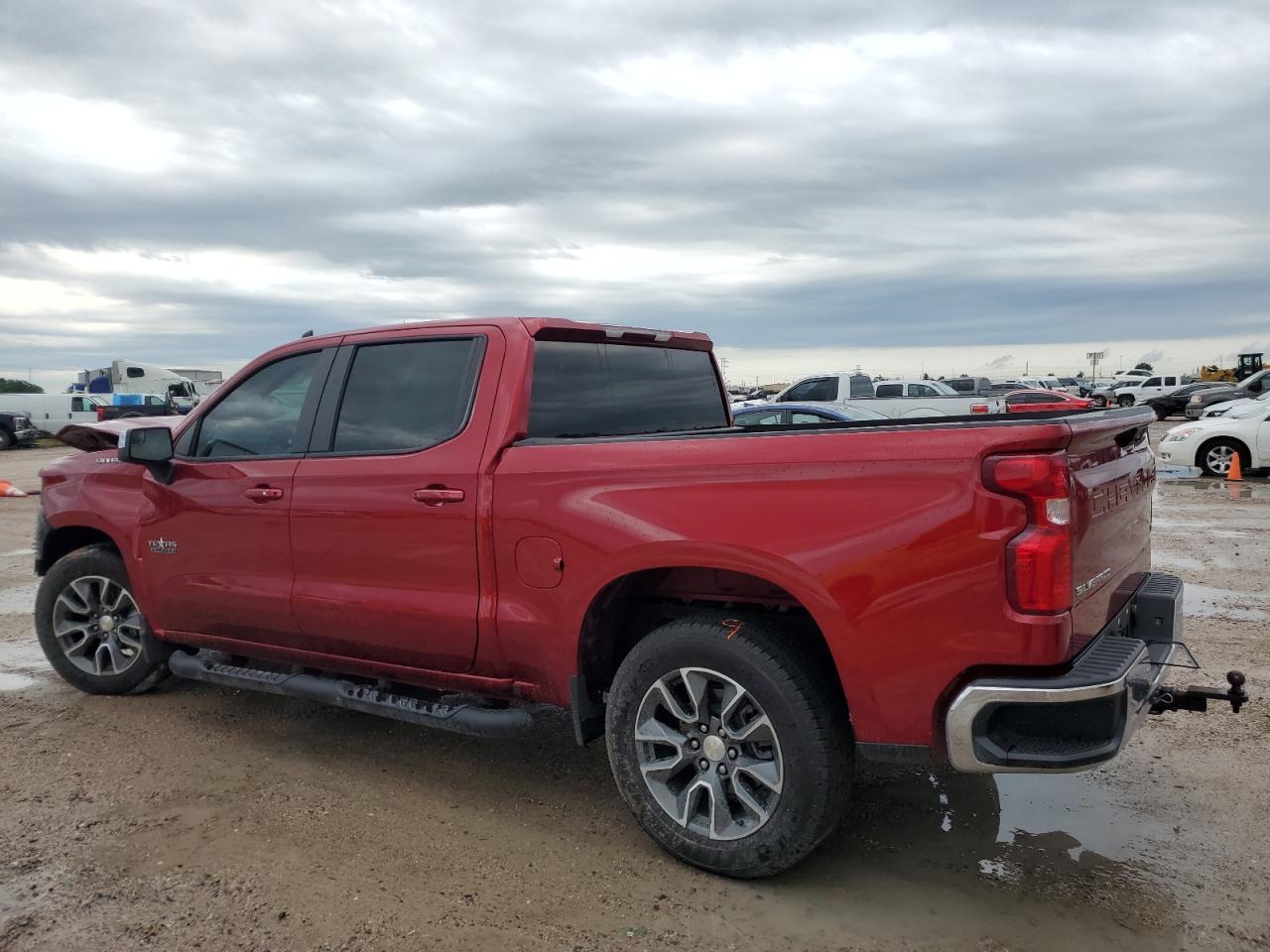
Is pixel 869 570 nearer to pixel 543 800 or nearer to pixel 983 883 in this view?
pixel 983 883

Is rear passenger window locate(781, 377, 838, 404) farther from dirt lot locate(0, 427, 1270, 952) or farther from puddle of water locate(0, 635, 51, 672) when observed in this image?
dirt lot locate(0, 427, 1270, 952)

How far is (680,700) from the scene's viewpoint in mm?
3555

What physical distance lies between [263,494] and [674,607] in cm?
201

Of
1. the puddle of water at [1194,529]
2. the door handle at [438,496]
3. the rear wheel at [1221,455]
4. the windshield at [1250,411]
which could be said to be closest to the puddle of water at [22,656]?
the door handle at [438,496]

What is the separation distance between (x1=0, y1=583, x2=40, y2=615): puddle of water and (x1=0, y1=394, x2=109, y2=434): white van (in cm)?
2948

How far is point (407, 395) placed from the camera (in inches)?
170

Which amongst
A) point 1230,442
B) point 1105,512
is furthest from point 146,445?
point 1230,442

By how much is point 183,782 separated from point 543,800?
158 centimetres

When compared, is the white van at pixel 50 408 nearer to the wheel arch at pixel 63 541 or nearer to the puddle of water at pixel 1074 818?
the wheel arch at pixel 63 541

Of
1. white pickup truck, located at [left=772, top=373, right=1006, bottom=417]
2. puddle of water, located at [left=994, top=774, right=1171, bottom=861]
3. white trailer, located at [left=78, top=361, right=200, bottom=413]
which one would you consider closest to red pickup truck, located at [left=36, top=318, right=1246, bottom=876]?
puddle of water, located at [left=994, top=774, right=1171, bottom=861]

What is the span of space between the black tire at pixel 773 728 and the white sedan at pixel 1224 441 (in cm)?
1559

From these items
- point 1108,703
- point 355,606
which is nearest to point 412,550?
point 355,606

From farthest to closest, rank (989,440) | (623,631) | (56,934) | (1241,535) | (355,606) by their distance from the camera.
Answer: (1241,535) < (355,606) < (623,631) < (56,934) < (989,440)

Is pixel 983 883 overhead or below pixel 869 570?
below
